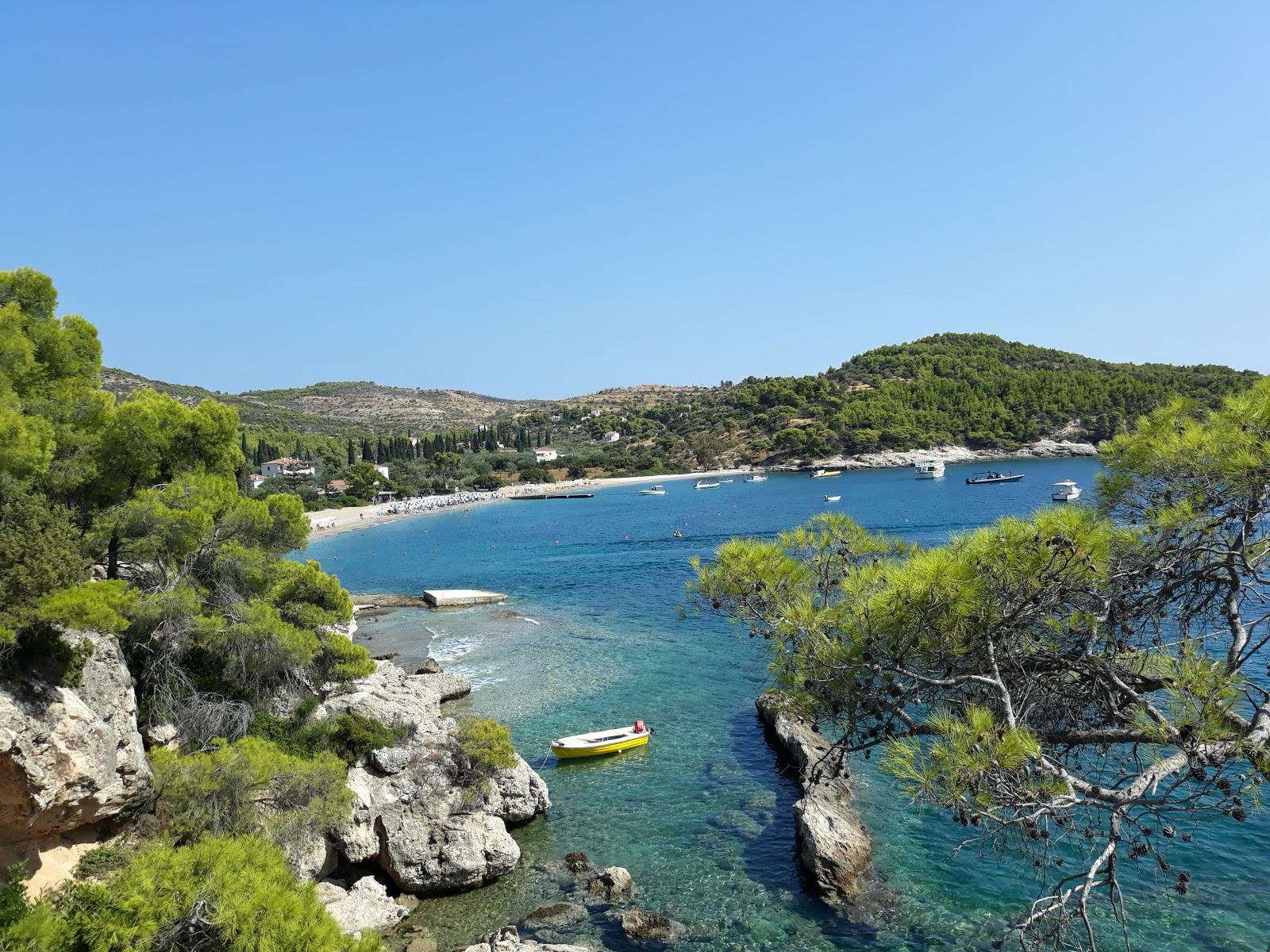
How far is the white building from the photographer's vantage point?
94938 mm

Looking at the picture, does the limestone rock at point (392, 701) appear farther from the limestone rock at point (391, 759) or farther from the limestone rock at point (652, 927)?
the limestone rock at point (652, 927)

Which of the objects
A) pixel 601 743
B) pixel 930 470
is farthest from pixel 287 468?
pixel 601 743

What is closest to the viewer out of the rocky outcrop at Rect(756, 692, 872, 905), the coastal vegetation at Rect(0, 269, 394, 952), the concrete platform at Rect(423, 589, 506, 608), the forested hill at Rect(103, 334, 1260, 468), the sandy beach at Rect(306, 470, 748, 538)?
the coastal vegetation at Rect(0, 269, 394, 952)

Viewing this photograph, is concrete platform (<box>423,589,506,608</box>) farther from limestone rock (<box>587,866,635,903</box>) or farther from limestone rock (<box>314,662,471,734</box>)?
limestone rock (<box>587,866,635,903</box>)

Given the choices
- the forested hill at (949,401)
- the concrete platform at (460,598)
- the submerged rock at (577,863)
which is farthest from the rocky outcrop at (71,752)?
the forested hill at (949,401)

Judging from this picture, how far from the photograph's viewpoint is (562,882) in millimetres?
13672

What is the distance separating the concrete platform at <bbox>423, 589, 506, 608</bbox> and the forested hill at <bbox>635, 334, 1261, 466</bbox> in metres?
84.7

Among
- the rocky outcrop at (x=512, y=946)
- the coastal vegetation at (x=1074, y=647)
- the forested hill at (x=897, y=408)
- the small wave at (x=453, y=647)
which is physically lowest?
the small wave at (x=453, y=647)

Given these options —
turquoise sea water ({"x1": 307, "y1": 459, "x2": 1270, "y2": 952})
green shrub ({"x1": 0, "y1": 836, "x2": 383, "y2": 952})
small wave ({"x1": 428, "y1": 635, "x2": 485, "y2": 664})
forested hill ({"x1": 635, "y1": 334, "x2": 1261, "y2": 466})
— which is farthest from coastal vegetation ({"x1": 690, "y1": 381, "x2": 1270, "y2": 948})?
forested hill ({"x1": 635, "y1": 334, "x2": 1261, "y2": 466})

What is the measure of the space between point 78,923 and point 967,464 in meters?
118

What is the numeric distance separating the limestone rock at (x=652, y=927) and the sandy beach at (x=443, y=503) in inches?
2449

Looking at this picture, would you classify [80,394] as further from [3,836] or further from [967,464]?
[967,464]

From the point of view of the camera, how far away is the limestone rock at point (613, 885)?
43.3 feet

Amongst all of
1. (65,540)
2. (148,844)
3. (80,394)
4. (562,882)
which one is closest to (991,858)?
(562,882)
